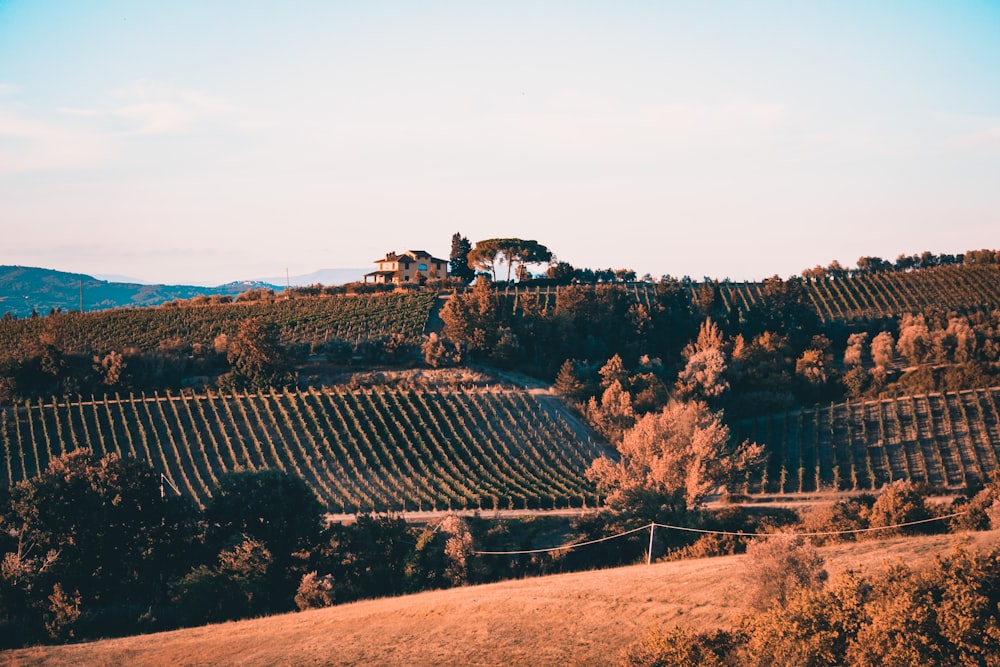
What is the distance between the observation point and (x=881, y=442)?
5812 centimetres

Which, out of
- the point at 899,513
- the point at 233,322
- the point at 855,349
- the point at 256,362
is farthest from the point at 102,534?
the point at 855,349

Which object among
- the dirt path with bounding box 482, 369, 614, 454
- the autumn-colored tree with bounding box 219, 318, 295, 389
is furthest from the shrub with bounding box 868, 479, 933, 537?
the autumn-colored tree with bounding box 219, 318, 295, 389

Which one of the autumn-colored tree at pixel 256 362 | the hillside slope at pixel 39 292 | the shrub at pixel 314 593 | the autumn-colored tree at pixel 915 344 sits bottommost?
the shrub at pixel 314 593

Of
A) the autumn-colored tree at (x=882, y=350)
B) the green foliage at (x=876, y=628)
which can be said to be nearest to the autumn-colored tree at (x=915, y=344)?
the autumn-colored tree at (x=882, y=350)

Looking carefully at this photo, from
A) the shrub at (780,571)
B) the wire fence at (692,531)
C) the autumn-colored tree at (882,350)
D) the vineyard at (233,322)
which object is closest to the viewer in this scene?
the shrub at (780,571)

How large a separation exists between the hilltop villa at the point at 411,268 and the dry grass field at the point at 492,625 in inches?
2850

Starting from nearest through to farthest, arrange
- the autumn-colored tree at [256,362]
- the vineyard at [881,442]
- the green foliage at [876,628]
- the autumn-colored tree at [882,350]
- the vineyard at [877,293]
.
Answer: the green foliage at [876,628], the vineyard at [881,442], the autumn-colored tree at [256,362], the autumn-colored tree at [882,350], the vineyard at [877,293]

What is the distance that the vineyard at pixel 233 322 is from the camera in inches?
2977

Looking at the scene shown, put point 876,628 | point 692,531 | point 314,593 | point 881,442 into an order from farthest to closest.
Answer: point 881,442 < point 692,531 < point 314,593 < point 876,628

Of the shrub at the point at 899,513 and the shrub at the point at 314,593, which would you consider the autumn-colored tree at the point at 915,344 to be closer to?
the shrub at the point at 899,513

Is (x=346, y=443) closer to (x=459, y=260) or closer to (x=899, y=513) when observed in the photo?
(x=899, y=513)

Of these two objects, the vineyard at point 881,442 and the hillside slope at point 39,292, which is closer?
the vineyard at point 881,442

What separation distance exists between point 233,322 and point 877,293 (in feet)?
210

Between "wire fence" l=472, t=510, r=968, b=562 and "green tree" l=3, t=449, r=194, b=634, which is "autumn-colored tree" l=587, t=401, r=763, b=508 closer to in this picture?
"wire fence" l=472, t=510, r=968, b=562
